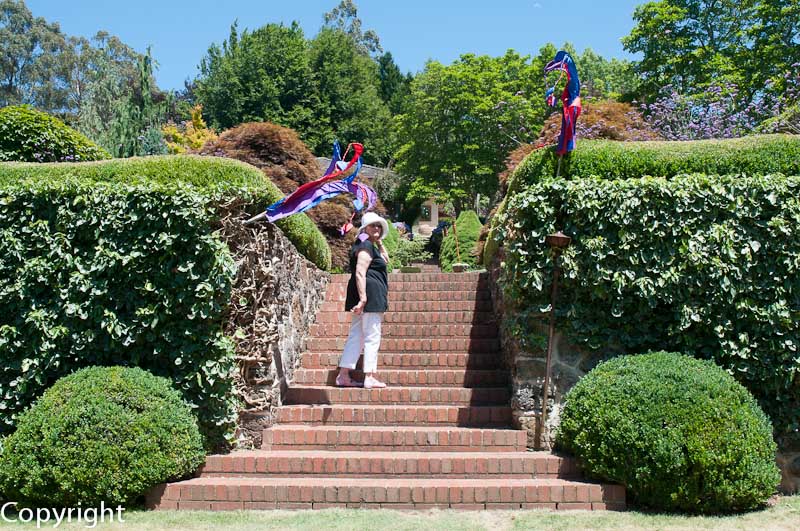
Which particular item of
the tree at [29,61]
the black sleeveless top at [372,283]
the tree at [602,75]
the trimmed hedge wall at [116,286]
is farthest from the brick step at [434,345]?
the tree at [29,61]

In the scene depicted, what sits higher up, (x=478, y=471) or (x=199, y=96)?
(x=199, y=96)

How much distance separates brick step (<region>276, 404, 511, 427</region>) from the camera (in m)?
6.60

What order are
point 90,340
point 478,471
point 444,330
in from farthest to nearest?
1. point 444,330
2. point 90,340
3. point 478,471

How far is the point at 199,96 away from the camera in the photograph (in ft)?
123

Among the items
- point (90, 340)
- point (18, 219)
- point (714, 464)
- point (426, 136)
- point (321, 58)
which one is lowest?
point (714, 464)

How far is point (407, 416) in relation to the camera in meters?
6.62

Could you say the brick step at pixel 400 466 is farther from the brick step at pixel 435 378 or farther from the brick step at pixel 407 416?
the brick step at pixel 435 378

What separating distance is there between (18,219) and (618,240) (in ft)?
17.6

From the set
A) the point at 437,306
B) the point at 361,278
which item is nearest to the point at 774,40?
the point at 437,306

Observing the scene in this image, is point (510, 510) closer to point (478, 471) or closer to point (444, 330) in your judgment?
point (478, 471)

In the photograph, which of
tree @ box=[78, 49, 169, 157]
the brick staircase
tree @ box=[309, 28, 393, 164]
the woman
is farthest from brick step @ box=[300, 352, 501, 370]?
tree @ box=[309, 28, 393, 164]

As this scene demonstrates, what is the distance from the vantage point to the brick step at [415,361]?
7.62 metres

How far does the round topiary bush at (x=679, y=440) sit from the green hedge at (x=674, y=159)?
194 centimetres

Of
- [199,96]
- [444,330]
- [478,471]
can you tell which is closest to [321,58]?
[199,96]
